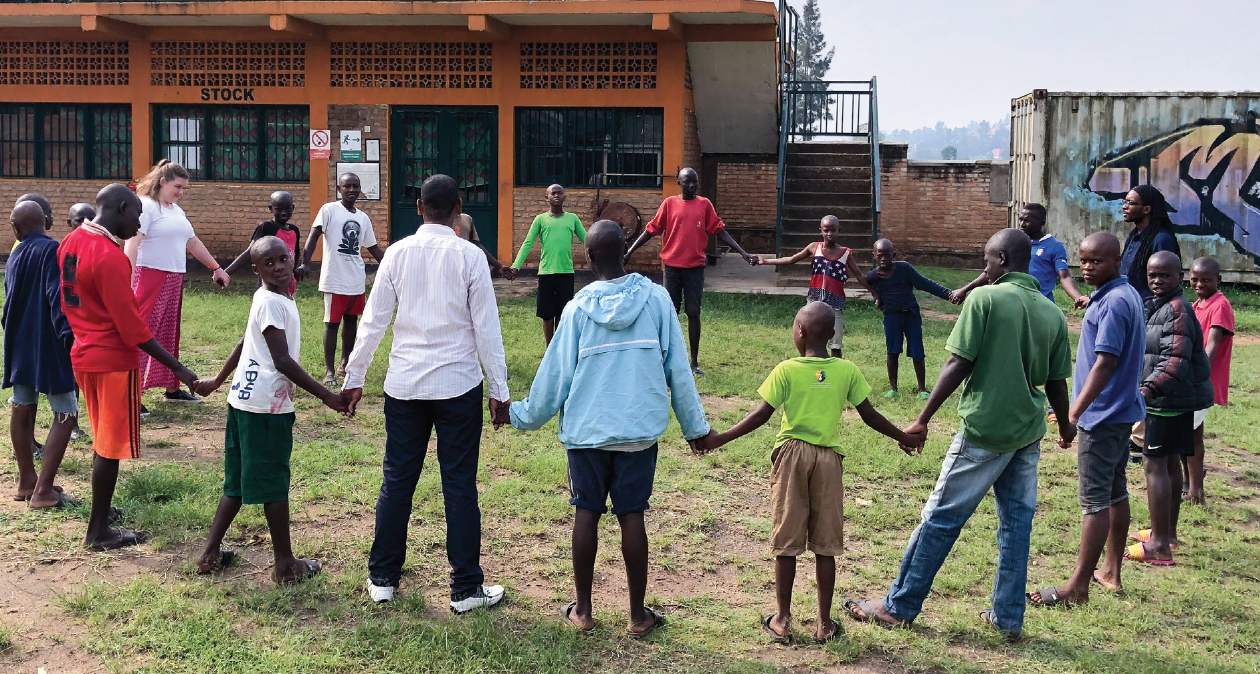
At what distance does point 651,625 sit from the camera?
443 centimetres

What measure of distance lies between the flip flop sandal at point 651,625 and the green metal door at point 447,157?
41.8 feet

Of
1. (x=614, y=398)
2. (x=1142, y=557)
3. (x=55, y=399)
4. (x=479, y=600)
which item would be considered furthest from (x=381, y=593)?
(x=1142, y=557)

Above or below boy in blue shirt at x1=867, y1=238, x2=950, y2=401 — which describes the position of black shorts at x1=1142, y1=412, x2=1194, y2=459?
below

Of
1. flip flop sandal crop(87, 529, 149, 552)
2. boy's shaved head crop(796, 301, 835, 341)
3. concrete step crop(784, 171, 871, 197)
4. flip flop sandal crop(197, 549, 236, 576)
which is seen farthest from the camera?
concrete step crop(784, 171, 871, 197)

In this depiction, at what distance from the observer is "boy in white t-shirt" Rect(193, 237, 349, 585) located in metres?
4.68

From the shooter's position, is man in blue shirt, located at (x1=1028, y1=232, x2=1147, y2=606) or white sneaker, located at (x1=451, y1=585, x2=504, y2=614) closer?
white sneaker, located at (x1=451, y1=585, x2=504, y2=614)

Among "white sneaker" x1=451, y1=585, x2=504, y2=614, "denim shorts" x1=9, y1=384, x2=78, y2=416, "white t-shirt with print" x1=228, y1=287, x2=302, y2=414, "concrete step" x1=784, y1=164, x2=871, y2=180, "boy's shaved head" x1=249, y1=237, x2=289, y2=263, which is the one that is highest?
"concrete step" x1=784, y1=164, x2=871, y2=180

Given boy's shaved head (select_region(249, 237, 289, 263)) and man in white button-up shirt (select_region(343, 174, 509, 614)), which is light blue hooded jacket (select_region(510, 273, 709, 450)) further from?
boy's shaved head (select_region(249, 237, 289, 263))

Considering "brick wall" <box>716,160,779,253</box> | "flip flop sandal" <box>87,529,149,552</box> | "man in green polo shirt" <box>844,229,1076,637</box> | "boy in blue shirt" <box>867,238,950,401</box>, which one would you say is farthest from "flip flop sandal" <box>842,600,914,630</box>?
"brick wall" <box>716,160,779,253</box>

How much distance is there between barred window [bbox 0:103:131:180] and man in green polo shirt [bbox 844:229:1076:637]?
53.9ft

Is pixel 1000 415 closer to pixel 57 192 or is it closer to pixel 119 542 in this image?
pixel 119 542

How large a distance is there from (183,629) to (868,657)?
274 centimetres

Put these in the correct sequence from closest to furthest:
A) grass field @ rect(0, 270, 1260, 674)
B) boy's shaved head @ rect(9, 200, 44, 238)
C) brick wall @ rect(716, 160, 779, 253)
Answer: grass field @ rect(0, 270, 1260, 674)
boy's shaved head @ rect(9, 200, 44, 238)
brick wall @ rect(716, 160, 779, 253)

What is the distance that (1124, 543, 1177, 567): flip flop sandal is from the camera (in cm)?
533
